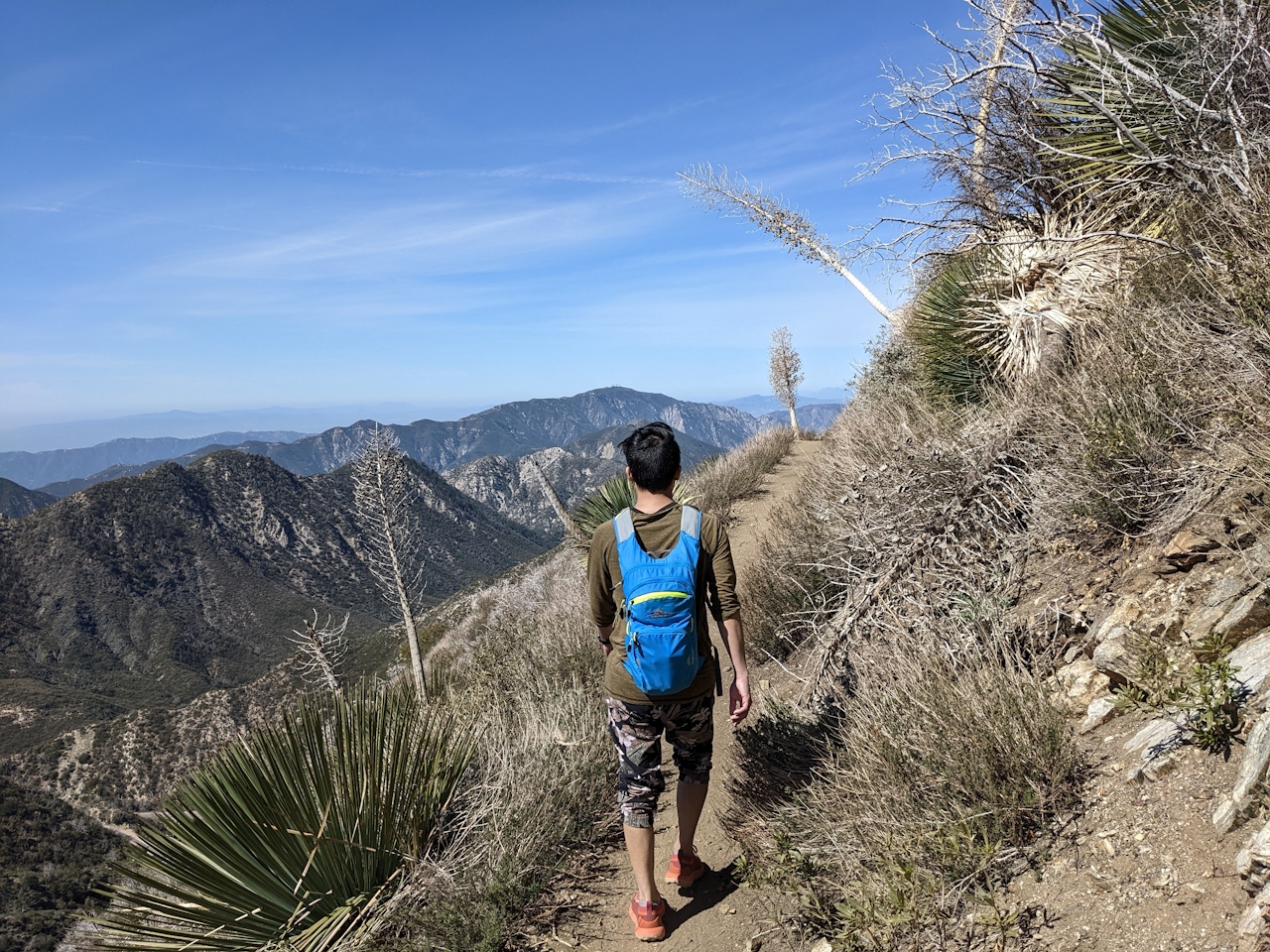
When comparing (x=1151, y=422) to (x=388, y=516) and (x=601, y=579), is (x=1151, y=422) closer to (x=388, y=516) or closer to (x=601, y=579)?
(x=601, y=579)

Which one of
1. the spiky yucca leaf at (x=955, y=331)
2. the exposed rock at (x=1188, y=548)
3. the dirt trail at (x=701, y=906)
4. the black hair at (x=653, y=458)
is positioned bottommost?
the dirt trail at (x=701, y=906)

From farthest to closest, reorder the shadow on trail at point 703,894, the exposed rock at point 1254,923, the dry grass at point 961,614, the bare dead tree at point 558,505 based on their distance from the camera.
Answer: the bare dead tree at point 558,505, the shadow on trail at point 703,894, the dry grass at point 961,614, the exposed rock at point 1254,923

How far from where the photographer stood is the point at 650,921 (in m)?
2.57

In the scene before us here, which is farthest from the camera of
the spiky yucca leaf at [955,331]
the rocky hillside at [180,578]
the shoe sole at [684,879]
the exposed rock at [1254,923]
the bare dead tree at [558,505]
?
the rocky hillside at [180,578]

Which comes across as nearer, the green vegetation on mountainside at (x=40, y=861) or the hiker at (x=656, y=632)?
the hiker at (x=656, y=632)

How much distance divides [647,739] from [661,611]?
532 mm

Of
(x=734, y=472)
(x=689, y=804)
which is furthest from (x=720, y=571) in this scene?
(x=734, y=472)

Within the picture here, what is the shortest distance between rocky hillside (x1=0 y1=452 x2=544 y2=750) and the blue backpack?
8234cm

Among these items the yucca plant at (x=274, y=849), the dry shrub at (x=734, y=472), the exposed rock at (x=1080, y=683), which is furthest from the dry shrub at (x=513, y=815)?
the dry shrub at (x=734, y=472)

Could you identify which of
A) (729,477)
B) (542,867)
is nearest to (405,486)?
(729,477)

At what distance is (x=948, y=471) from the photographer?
12.7ft

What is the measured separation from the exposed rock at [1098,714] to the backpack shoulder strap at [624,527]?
64.2 inches

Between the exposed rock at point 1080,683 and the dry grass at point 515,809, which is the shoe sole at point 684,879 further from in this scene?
the exposed rock at point 1080,683

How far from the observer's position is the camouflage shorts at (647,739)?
2.43 m
